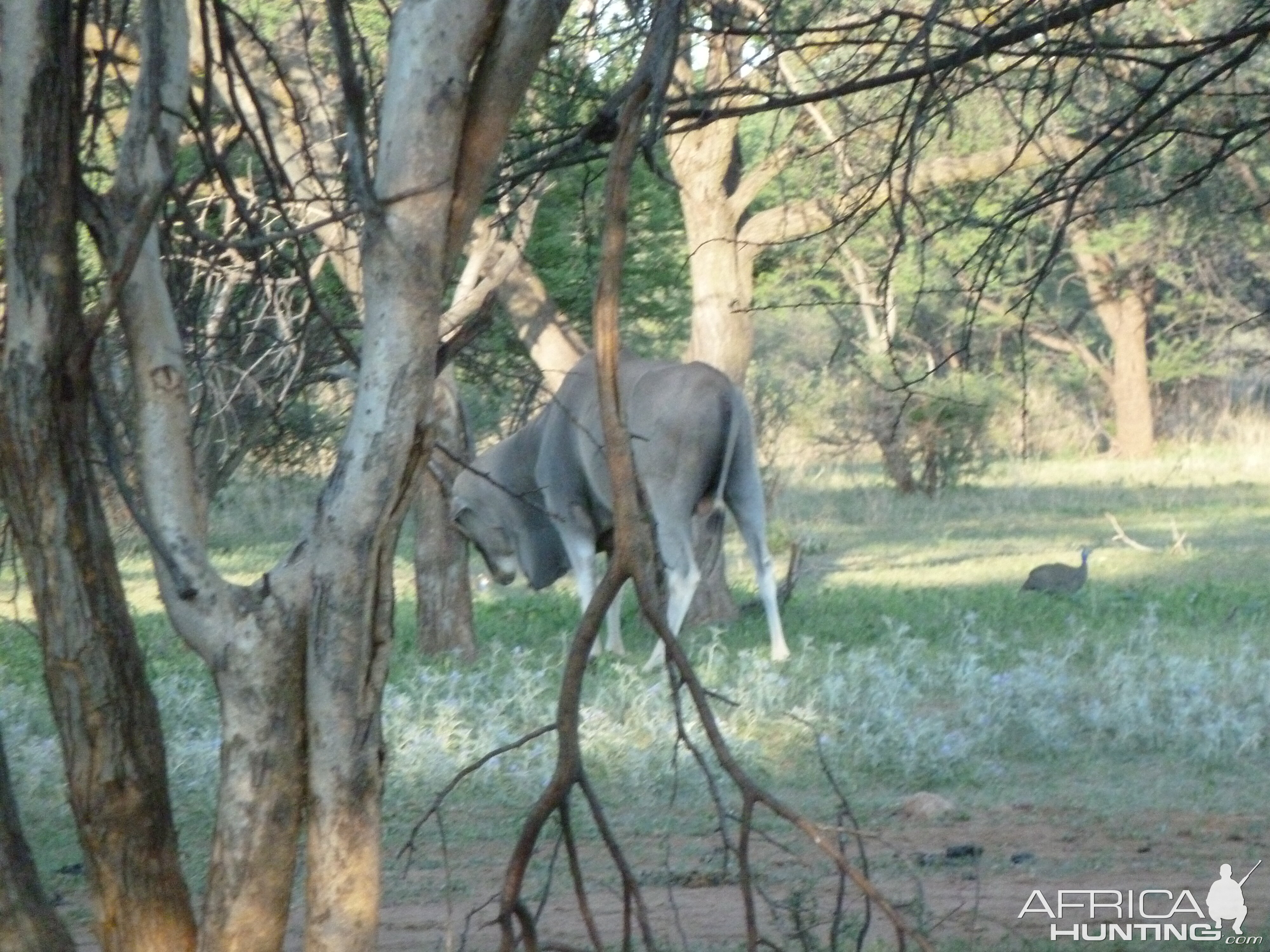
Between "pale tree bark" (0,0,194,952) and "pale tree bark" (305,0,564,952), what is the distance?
17.0 inches

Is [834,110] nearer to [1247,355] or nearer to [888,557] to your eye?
[888,557]

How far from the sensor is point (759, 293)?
1422 centimetres

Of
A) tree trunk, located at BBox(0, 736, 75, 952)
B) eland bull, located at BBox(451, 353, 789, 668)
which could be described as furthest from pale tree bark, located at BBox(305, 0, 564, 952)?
eland bull, located at BBox(451, 353, 789, 668)

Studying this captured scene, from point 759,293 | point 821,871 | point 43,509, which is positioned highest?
point 759,293

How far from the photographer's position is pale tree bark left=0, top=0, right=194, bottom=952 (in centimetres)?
318

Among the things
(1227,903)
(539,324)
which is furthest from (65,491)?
(539,324)

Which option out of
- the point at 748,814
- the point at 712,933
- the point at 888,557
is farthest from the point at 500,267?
the point at 888,557

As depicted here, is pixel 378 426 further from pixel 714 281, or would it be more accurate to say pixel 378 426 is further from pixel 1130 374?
pixel 1130 374

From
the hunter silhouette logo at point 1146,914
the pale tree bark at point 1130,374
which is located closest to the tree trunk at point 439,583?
the hunter silhouette logo at point 1146,914

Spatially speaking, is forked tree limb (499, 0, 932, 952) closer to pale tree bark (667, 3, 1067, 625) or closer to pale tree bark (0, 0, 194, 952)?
pale tree bark (0, 0, 194, 952)

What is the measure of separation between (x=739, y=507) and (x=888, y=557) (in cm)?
583

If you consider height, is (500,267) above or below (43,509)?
above

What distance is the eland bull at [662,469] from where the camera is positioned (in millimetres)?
9961

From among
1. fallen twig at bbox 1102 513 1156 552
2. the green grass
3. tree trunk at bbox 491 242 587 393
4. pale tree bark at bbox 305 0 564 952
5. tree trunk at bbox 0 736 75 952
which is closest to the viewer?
pale tree bark at bbox 305 0 564 952
